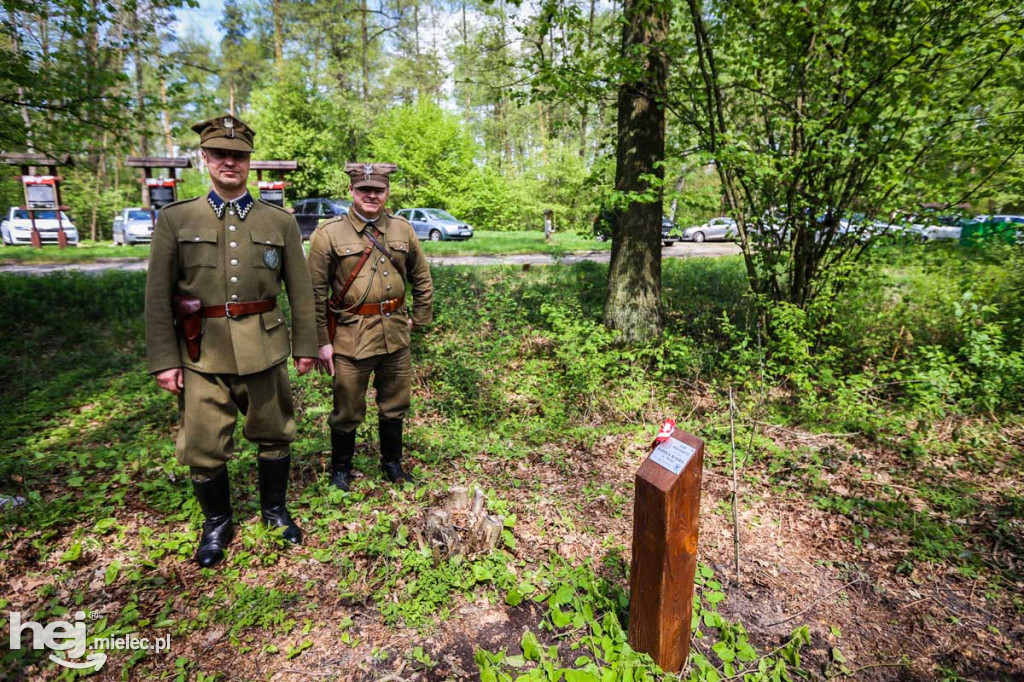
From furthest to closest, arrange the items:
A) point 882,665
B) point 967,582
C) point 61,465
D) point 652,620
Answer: point 61,465, point 967,582, point 882,665, point 652,620

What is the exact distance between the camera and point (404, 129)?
21.5m

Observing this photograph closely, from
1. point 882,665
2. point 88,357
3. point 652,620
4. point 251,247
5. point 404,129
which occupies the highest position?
point 404,129

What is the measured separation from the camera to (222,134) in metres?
2.66

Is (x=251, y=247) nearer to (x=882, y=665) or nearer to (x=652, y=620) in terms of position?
(x=652, y=620)

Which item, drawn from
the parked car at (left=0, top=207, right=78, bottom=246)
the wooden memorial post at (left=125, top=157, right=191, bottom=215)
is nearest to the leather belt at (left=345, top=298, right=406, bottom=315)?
the wooden memorial post at (left=125, top=157, right=191, bottom=215)

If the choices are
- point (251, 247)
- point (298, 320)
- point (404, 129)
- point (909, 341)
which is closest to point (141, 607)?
point (298, 320)

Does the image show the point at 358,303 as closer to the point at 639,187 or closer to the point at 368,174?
the point at 368,174

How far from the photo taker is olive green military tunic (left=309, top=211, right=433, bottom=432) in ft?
11.2

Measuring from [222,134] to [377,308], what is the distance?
1352 mm

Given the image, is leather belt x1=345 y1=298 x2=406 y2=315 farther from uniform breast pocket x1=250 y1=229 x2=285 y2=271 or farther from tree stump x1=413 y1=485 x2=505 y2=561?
tree stump x1=413 y1=485 x2=505 y2=561

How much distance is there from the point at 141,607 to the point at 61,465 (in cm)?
212

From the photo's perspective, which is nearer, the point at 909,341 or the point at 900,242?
the point at 900,242

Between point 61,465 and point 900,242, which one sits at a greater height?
point 900,242

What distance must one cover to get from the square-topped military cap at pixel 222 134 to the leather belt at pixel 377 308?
1165mm
